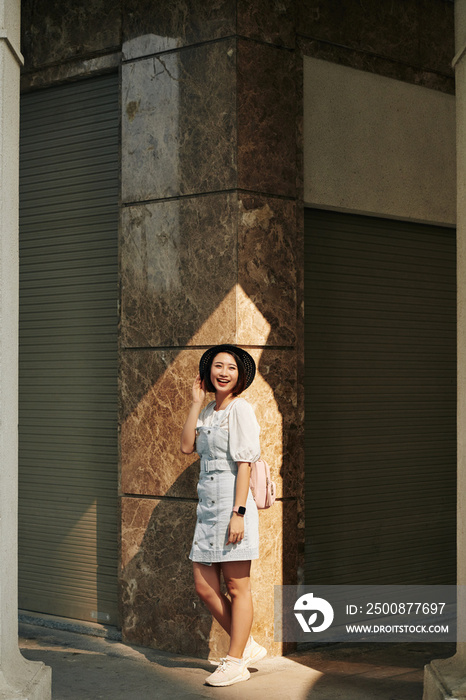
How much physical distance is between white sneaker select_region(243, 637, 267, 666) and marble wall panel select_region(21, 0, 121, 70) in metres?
4.47

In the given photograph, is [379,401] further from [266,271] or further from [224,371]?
[224,371]

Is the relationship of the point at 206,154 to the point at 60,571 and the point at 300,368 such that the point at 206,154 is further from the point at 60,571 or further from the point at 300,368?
the point at 60,571

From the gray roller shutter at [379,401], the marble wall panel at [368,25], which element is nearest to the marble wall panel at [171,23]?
the marble wall panel at [368,25]

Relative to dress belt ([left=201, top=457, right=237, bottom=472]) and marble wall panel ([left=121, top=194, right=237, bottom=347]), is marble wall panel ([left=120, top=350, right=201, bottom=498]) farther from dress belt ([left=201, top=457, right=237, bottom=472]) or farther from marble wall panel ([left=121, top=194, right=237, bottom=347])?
dress belt ([left=201, top=457, right=237, bottom=472])

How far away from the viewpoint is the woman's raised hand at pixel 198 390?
626 cm

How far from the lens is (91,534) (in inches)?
305

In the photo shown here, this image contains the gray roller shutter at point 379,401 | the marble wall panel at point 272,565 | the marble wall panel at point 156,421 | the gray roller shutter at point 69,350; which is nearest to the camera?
the marble wall panel at point 272,565

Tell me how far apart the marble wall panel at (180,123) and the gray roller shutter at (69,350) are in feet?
1.29

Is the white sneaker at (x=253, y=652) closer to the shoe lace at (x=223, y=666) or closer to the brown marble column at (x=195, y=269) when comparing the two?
the shoe lace at (x=223, y=666)

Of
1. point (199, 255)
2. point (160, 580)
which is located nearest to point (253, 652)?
point (160, 580)

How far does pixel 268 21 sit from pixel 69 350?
298cm

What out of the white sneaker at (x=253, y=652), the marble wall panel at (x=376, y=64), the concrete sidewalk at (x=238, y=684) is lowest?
the concrete sidewalk at (x=238, y=684)

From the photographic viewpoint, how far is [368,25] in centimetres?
775

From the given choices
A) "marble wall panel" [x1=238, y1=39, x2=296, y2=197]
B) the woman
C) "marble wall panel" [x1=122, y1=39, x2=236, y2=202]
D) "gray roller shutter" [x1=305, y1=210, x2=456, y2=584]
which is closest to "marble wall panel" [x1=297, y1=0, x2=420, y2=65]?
"marble wall panel" [x1=238, y1=39, x2=296, y2=197]
